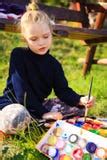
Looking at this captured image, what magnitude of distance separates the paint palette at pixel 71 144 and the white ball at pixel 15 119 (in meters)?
0.23

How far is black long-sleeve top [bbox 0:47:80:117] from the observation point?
3.57m

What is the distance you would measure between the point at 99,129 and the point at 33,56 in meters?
0.80

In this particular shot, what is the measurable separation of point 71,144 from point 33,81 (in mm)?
803

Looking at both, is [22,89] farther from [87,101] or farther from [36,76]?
[87,101]

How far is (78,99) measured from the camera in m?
3.70

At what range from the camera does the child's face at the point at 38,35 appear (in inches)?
137

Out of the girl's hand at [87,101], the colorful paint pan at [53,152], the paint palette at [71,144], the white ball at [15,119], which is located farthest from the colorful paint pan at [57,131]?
the girl's hand at [87,101]

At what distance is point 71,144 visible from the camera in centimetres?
302

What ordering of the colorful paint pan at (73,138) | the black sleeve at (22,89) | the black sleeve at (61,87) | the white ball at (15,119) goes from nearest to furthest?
the colorful paint pan at (73,138) → the white ball at (15,119) → the black sleeve at (22,89) → the black sleeve at (61,87)

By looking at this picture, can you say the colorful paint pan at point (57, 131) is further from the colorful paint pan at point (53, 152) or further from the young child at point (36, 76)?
the young child at point (36, 76)

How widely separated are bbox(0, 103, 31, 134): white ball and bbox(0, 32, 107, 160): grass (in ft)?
0.21

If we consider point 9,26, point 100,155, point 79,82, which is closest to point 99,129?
point 100,155

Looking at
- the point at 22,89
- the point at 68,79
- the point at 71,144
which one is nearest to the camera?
the point at 71,144

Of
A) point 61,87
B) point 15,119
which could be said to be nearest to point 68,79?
point 61,87
